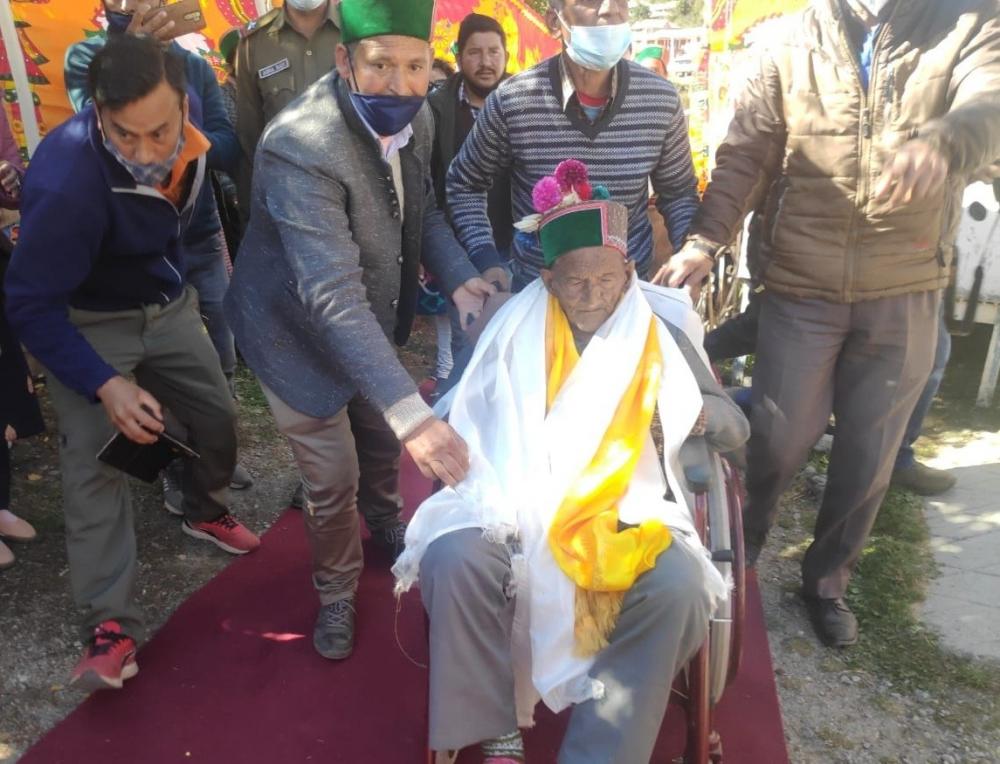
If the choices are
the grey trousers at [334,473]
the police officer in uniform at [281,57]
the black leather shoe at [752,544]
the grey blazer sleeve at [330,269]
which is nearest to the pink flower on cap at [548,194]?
the grey blazer sleeve at [330,269]

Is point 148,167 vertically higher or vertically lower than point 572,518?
higher

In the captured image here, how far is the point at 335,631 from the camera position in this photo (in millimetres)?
2658

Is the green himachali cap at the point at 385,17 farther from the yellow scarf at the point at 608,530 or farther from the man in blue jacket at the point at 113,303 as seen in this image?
the yellow scarf at the point at 608,530

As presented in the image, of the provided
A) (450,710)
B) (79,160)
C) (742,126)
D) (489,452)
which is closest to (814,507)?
(742,126)

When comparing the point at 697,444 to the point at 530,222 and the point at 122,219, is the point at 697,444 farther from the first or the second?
the point at 122,219

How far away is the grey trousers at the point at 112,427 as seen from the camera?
7.89 ft

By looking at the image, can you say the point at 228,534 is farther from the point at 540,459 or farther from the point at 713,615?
the point at 713,615

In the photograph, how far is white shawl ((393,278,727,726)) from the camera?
75.0 inches

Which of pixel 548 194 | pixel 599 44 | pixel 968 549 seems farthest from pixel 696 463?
pixel 968 549

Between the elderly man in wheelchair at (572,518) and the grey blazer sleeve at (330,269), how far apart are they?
29 centimetres

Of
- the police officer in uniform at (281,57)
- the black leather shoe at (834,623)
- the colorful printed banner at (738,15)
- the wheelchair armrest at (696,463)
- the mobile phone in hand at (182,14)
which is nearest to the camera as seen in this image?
the wheelchair armrest at (696,463)

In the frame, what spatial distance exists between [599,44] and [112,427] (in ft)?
5.86

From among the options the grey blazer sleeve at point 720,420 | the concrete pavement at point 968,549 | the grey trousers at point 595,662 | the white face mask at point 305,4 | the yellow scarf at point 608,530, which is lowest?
the concrete pavement at point 968,549

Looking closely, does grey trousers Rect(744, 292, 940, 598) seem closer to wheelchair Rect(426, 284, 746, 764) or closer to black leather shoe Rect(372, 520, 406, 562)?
wheelchair Rect(426, 284, 746, 764)
